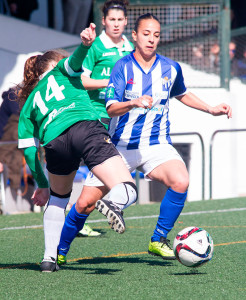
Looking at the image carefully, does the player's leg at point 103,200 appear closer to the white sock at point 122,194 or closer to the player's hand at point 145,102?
the white sock at point 122,194

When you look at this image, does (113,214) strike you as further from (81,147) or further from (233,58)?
(233,58)

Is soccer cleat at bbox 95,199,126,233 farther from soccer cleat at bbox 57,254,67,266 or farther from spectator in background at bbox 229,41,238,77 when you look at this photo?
spectator in background at bbox 229,41,238,77

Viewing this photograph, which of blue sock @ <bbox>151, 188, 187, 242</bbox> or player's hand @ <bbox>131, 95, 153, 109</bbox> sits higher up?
player's hand @ <bbox>131, 95, 153, 109</bbox>

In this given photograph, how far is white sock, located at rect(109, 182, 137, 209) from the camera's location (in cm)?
443

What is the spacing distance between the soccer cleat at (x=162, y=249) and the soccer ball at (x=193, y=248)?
0.42 m

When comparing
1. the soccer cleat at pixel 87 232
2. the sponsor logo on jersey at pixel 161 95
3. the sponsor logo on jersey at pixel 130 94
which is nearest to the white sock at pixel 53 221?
the sponsor logo on jersey at pixel 130 94

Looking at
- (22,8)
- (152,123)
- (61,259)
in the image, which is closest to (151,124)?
(152,123)

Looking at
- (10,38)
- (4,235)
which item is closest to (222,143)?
(10,38)

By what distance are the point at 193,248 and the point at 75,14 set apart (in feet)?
37.6

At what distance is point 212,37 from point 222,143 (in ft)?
6.79

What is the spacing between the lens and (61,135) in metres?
4.90

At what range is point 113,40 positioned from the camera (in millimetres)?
6938

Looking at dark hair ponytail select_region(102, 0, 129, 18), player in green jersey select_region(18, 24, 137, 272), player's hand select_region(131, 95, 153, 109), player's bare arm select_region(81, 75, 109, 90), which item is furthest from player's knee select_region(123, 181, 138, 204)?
dark hair ponytail select_region(102, 0, 129, 18)

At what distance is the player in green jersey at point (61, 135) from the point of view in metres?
4.68
